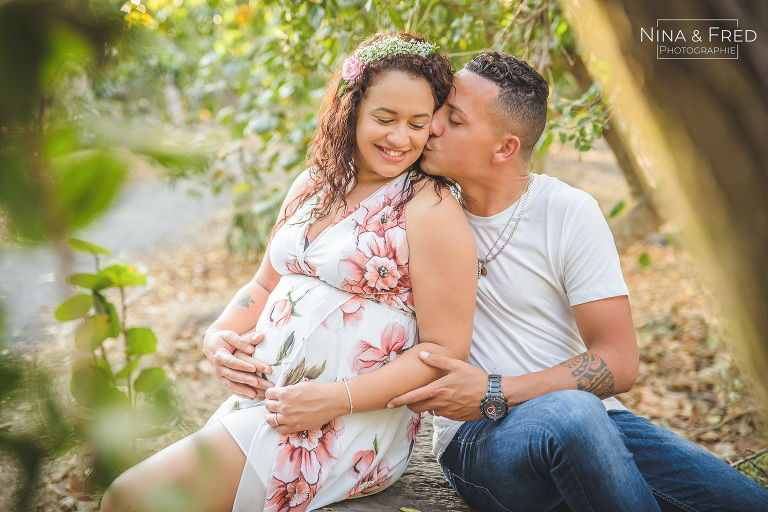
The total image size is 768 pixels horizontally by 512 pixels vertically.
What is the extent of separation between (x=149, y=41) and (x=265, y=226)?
4.48m

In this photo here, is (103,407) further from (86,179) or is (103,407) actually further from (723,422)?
(723,422)

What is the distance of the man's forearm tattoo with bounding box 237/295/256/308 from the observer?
2148mm

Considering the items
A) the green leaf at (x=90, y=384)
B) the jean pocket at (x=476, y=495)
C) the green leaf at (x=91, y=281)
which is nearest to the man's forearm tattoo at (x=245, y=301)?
the jean pocket at (x=476, y=495)

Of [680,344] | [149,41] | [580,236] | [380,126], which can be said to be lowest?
[680,344]

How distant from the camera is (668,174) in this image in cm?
64

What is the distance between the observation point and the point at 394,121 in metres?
1.86

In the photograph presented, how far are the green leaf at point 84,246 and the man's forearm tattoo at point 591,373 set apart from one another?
1628 millimetres

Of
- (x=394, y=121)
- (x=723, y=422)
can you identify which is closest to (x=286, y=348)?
(x=394, y=121)

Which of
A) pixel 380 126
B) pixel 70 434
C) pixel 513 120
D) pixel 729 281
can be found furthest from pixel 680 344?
pixel 70 434

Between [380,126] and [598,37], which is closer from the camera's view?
[598,37]

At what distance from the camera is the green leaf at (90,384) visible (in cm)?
53

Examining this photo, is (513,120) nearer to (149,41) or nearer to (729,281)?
(729,281)

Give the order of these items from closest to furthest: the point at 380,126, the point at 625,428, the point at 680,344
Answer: the point at 380,126
the point at 625,428
the point at 680,344

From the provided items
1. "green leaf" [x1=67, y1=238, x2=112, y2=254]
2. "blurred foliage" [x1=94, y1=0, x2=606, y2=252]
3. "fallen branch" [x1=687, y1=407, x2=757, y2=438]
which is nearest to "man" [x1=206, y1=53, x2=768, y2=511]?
"blurred foliage" [x1=94, y1=0, x2=606, y2=252]
